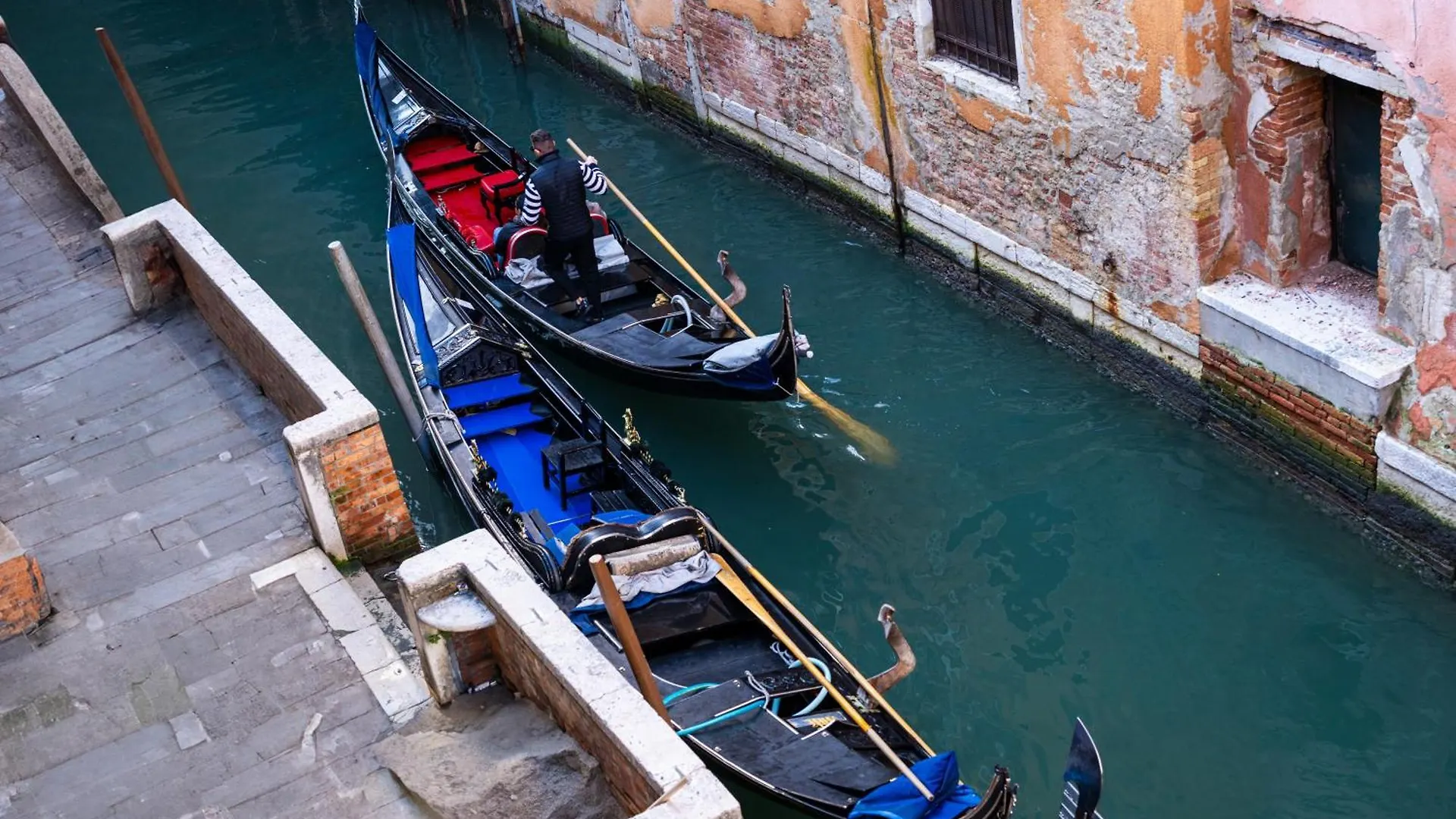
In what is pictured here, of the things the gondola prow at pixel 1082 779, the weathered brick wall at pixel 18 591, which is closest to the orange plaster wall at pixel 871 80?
the gondola prow at pixel 1082 779

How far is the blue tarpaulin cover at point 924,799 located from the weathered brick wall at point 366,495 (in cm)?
178

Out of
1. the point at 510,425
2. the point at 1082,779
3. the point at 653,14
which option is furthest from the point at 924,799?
the point at 653,14

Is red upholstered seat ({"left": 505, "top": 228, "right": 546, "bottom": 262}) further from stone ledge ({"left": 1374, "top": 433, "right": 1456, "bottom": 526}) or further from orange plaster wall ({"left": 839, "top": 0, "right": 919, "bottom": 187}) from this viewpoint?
stone ledge ({"left": 1374, "top": 433, "right": 1456, "bottom": 526})

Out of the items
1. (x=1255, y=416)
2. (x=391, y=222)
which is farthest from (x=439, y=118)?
(x=1255, y=416)

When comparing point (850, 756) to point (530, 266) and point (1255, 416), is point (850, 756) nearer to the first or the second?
point (1255, 416)

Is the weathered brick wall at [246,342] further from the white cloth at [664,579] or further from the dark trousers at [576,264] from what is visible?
the dark trousers at [576,264]

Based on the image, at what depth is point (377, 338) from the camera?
764 centimetres

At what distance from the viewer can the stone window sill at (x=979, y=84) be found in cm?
767

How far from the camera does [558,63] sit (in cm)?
1296

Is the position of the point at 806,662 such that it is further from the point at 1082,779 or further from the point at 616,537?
the point at 1082,779

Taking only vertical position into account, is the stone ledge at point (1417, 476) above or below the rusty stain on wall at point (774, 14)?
below

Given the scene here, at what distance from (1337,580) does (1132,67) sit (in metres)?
2.35

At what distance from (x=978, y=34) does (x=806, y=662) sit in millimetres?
3764

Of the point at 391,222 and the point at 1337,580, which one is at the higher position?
the point at 391,222
